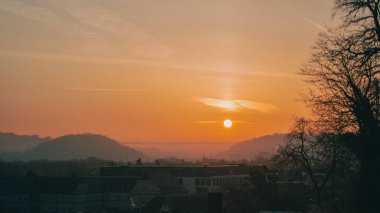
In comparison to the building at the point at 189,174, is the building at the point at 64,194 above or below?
below

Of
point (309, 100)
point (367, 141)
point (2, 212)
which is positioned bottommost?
point (2, 212)

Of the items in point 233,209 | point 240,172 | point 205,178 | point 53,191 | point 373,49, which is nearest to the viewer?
point 373,49

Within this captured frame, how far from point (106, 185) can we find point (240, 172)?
42.3 metres

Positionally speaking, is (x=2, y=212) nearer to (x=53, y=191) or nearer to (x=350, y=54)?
(x=53, y=191)

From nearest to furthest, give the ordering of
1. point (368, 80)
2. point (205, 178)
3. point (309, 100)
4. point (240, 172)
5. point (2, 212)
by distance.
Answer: point (368, 80) → point (309, 100) → point (2, 212) → point (205, 178) → point (240, 172)

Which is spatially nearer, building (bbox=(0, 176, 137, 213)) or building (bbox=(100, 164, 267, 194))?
building (bbox=(0, 176, 137, 213))

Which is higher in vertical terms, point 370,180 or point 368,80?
point 368,80

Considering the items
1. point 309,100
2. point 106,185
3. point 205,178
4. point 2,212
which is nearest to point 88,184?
point 106,185

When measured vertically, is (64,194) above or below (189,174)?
below

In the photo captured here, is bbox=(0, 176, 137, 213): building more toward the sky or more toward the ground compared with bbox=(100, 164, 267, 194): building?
more toward the ground

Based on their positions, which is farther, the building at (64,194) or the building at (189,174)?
the building at (189,174)

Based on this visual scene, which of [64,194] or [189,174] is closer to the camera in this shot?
[64,194]

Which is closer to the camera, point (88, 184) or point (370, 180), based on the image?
point (370, 180)

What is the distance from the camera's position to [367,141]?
66.6 feet
